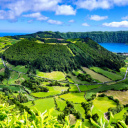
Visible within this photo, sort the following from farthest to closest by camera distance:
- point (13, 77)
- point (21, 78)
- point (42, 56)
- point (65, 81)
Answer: point (42, 56)
point (13, 77)
point (65, 81)
point (21, 78)

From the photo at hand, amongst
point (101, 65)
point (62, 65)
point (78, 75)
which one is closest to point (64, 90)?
point (78, 75)

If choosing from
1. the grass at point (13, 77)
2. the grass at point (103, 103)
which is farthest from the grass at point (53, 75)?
the grass at point (103, 103)

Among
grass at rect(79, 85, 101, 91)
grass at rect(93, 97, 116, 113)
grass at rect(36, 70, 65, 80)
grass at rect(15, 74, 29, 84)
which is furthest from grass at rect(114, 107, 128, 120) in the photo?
grass at rect(15, 74, 29, 84)

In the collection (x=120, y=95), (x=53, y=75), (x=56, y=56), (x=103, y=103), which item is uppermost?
(x=56, y=56)

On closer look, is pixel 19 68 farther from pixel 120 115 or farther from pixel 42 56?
pixel 120 115

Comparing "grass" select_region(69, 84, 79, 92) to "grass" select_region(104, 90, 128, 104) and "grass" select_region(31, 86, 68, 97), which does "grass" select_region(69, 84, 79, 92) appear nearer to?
"grass" select_region(31, 86, 68, 97)

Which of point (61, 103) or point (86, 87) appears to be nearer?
point (61, 103)

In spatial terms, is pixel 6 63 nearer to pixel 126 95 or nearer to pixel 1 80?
pixel 1 80

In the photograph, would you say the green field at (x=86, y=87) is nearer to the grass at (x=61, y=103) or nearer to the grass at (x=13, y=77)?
the grass at (x=61, y=103)

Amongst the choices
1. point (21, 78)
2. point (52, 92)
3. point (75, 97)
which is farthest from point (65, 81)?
point (21, 78)
